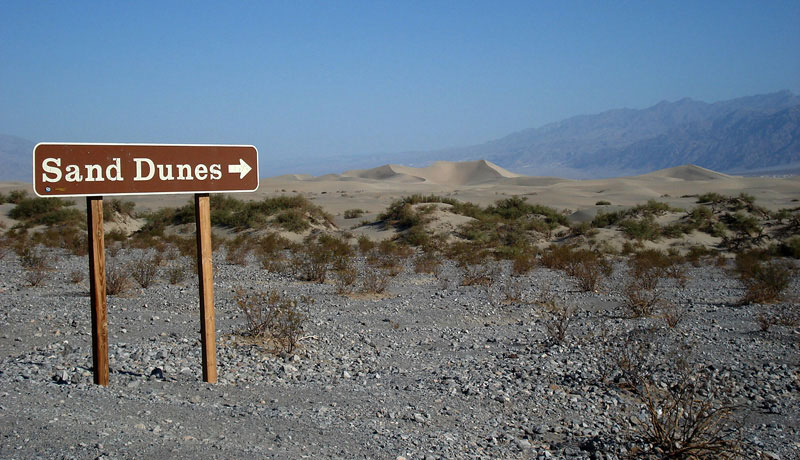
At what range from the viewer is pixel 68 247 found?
22.9 metres

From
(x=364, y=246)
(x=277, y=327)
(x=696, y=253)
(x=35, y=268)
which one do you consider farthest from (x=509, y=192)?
(x=277, y=327)

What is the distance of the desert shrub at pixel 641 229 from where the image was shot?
27.7m

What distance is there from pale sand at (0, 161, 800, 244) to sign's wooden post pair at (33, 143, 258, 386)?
2252 centimetres

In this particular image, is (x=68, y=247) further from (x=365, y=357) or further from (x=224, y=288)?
(x=365, y=357)

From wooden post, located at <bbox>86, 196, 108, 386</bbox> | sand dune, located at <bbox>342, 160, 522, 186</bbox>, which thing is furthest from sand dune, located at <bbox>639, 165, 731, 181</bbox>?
wooden post, located at <bbox>86, 196, 108, 386</bbox>

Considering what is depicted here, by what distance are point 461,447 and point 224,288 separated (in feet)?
34.3

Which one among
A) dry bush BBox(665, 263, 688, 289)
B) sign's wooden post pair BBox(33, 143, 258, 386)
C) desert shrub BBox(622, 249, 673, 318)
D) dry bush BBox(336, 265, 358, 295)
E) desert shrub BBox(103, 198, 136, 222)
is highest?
sign's wooden post pair BBox(33, 143, 258, 386)

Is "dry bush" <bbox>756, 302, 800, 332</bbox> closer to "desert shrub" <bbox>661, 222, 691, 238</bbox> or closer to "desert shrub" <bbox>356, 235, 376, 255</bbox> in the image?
"desert shrub" <bbox>356, 235, 376, 255</bbox>

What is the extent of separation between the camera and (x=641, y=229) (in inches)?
1112

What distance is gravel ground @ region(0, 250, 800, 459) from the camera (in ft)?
17.5

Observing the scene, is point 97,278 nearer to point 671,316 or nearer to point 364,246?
point 671,316

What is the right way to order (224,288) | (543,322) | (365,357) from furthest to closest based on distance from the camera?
(224,288) → (543,322) → (365,357)

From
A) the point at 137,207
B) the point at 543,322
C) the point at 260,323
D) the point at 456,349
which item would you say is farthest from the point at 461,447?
the point at 137,207

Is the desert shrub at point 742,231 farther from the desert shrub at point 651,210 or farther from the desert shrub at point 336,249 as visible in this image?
the desert shrub at point 336,249
